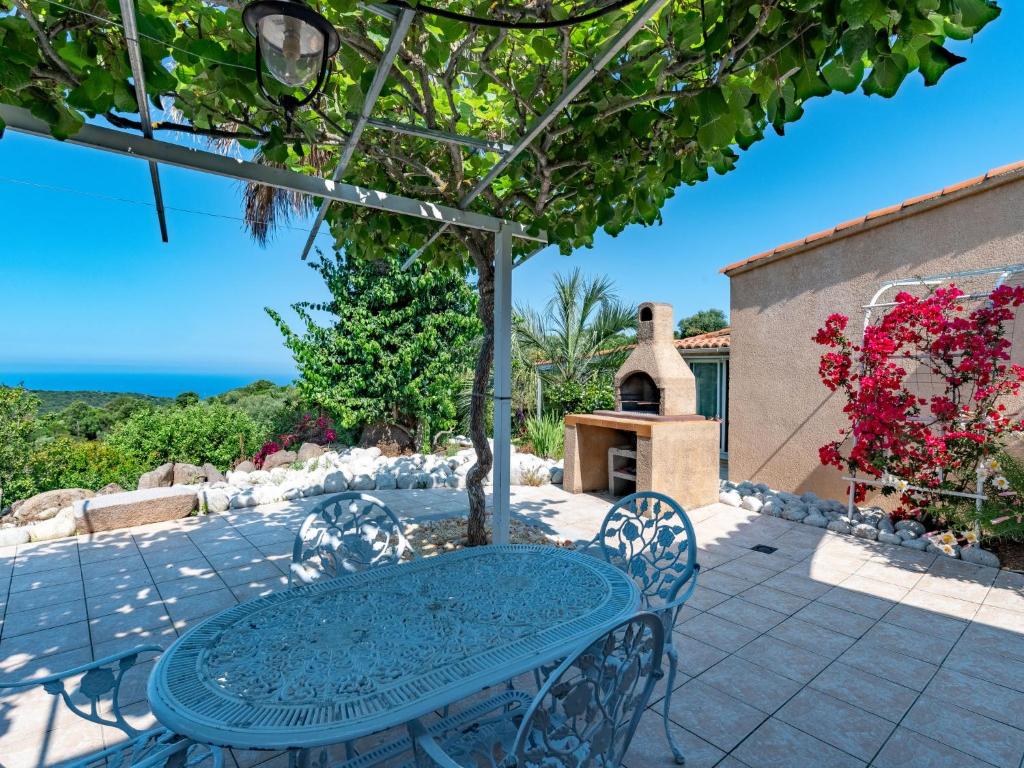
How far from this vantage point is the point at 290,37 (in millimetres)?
1529

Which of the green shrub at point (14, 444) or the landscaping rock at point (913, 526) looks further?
the green shrub at point (14, 444)

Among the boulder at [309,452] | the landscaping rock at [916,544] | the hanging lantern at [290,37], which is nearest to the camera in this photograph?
the hanging lantern at [290,37]

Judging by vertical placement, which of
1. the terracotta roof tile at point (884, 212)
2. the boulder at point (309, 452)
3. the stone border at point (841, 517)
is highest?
the terracotta roof tile at point (884, 212)

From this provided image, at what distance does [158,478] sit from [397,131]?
20.7 ft

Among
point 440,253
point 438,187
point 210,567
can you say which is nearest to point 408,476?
point 210,567

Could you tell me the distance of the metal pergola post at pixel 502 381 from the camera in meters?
3.54

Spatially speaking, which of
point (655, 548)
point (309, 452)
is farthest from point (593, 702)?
point (309, 452)

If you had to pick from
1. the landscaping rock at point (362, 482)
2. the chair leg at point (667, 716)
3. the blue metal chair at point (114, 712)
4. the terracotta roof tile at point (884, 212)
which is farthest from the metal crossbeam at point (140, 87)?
the terracotta roof tile at point (884, 212)

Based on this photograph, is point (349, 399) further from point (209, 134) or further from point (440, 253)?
point (209, 134)

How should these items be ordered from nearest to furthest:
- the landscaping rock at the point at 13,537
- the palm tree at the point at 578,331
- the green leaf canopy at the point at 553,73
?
the green leaf canopy at the point at 553,73, the landscaping rock at the point at 13,537, the palm tree at the point at 578,331

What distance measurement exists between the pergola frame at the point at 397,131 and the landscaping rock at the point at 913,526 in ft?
13.3

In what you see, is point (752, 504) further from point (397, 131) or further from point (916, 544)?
point (397, 131)

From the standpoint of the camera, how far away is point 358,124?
2277mm

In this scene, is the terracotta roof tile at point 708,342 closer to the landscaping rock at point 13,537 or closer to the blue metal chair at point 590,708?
the blue metal chair at point 590,708
